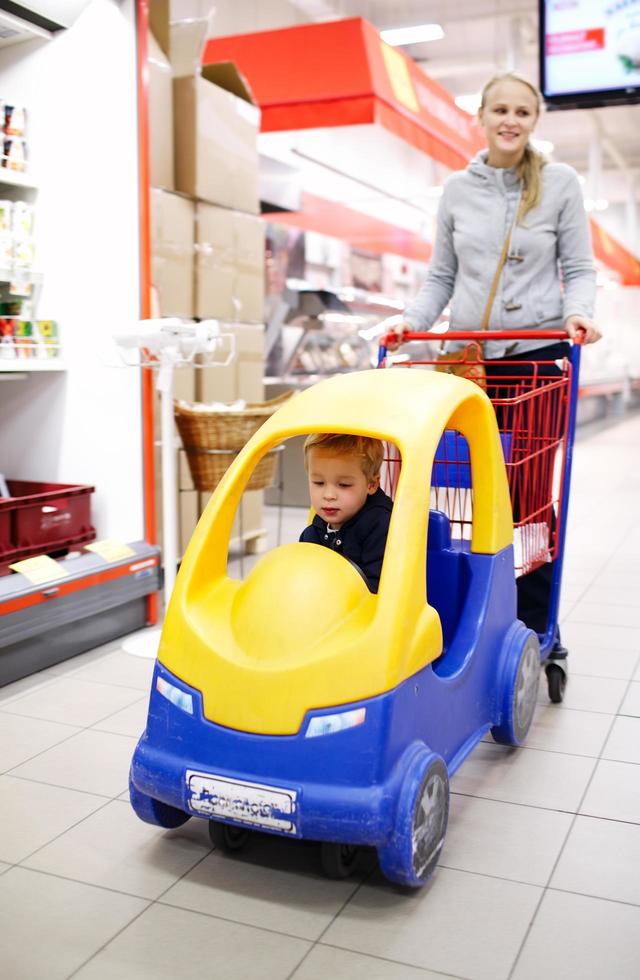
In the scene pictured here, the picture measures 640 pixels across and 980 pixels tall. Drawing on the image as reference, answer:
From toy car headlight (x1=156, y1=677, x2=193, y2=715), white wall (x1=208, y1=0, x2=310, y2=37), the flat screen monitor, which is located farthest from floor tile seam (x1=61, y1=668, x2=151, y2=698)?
white wall (x1=208, y1=0, x2=310, y2=37)

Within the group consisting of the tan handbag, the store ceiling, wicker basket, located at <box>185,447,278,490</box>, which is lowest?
wicker basket, located at <box>185,447,278,490</box>

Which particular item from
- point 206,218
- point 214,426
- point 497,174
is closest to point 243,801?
point 497,174

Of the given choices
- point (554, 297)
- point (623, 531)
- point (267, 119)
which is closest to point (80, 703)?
point (554, 297)

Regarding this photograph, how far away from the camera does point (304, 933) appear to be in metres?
1.82

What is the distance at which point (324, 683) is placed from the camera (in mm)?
1860

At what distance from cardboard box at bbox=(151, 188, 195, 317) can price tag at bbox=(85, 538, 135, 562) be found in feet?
4.50

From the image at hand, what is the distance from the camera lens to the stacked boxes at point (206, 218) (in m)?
4.62

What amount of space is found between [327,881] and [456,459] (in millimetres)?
1284

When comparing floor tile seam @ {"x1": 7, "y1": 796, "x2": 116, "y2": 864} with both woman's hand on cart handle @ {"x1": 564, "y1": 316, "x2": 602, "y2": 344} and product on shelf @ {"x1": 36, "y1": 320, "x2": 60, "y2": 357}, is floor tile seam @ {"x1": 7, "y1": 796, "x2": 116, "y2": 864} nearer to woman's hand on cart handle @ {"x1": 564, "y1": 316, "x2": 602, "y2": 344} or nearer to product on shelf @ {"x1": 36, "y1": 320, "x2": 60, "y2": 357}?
woman's hand on cart handle @ {"x1": 564, "y1": 316, "x2": 602, "y2": 344}

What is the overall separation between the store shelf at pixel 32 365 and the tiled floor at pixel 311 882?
120cm

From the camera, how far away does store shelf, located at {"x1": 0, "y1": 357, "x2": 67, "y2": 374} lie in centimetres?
342

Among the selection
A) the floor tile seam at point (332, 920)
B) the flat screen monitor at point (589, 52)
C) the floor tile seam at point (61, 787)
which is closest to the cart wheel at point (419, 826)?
the floor tile seam at point (332, 920)

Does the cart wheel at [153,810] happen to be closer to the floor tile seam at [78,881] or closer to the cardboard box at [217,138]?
the floor tile seam at [78,881]

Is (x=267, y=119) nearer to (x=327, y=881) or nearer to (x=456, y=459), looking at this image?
(x=456, y=459)
